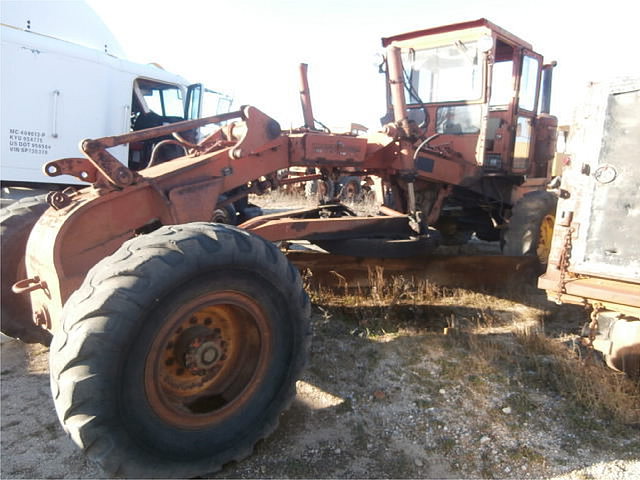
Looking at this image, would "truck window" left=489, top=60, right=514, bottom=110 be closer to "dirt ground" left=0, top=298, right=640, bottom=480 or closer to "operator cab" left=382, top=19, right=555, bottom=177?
"operator cab" left=382, top=19, right=555, bottom=177

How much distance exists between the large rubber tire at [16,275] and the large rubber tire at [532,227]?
4.54 metres

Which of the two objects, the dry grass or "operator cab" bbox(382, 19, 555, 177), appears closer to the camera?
the dry grass

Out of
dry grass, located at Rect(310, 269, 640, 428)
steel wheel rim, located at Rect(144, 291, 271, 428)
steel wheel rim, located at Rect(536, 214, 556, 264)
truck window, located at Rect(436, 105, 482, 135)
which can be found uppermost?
truck window, located at Rect(436, 105, 482, 135)

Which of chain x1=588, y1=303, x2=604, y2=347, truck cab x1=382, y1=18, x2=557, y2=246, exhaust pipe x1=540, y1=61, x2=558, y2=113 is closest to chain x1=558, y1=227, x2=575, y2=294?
chain x1=588, y1=303, x2=604, y2=347

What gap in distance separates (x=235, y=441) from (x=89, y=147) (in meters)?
1.94

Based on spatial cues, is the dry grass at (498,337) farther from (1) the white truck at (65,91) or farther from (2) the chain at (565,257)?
(1) the white truck at (65,91)

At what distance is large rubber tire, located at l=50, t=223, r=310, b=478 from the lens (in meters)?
2.29

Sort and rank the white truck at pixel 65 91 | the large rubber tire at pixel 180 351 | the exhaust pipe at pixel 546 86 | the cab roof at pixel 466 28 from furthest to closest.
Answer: the white truck at pixel 65 91
the exhaust pipe at pixel 546 86
the cab roof at pixel 466 28
the large rubber tire at pixel 180 351

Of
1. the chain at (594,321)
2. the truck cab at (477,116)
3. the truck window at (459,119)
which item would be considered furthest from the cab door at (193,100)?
the chain at (594,321)

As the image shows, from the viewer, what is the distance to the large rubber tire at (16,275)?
12.4ft

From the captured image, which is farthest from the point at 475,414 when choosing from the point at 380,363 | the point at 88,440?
the point at 88,440

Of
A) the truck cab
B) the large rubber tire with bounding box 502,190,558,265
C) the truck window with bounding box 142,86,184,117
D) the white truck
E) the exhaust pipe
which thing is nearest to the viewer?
the large rubber tire with bounding box 502,190,558,265

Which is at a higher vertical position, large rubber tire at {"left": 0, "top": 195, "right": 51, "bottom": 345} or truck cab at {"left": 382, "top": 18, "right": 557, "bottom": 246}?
truck cab at {"left": 382, "top": 18, "right": 557, "bottom": 246}

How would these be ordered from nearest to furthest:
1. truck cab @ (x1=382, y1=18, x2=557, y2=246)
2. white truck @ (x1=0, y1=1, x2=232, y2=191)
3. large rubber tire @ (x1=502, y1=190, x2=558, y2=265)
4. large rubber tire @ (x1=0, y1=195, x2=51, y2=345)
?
large rubber tire @ (x1=0, y1=195, x2=51, y2=345)
large rubber tire @ (x1=502, y1=190, x2=558, y2=265)
truck cab @ (x1=382, y1=18, x2=557, y2=246)
white truck @ (x1=0, y1=1, x2=232, y2=191)
